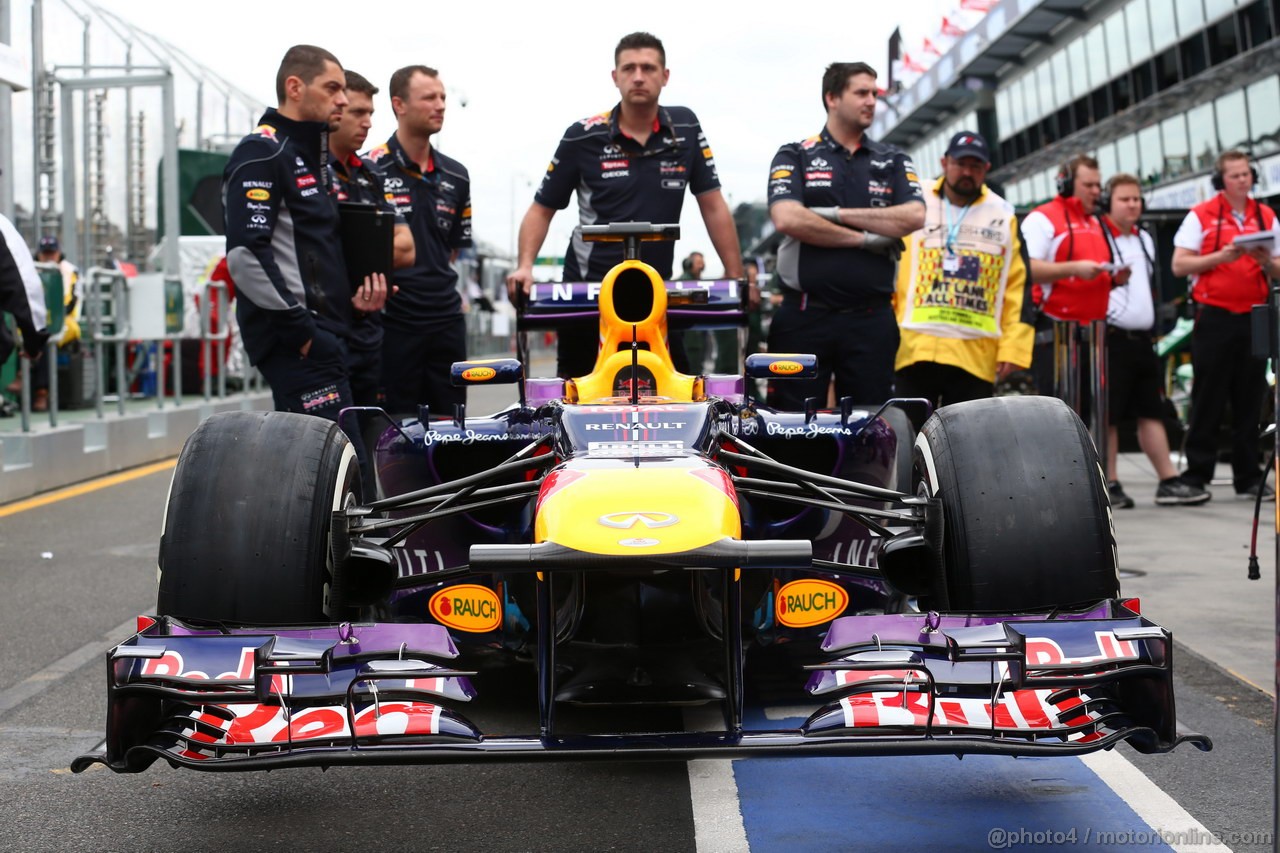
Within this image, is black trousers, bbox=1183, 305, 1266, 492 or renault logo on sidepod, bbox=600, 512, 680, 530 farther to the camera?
black trousers, bbox=1183, 305, 1266, 492

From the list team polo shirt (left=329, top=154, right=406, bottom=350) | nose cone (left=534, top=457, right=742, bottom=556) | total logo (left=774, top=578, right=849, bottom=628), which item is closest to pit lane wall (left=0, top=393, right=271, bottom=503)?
team polo shirt (left=329, top=154, right=406, bottom=350)

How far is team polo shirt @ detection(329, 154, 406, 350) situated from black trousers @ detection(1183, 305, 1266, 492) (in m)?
5.23

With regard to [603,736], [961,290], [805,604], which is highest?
[961,290]

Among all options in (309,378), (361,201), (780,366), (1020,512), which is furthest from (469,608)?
(361,201)

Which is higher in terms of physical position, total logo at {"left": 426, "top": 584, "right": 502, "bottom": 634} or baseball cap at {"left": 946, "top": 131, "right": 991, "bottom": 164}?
baseball cap at {"left": 946, "top": 131, "right": 991, "bottom": 164}

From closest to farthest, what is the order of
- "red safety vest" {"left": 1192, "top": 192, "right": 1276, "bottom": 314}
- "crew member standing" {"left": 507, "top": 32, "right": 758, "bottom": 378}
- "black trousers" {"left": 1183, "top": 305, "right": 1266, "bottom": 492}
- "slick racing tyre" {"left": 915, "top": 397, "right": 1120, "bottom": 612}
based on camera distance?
"slick racing tyre" {"left": 915, "top": 397, "right": 1120, "bottom": 612} < "crew member standing" {"left": 507, "top": 32, "right": 758, "bottom": 378} < "red safety vest" {"left": 1192, "top": 192, "right": 1276, "bottom": 314} < "black trousers" {"left": 1183, "top": 305, "right": 1266, "bottom": 492}

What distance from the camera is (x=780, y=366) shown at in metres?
5.04

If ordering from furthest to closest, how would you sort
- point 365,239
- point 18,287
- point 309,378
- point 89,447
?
point 89,447
point 18,287
point 365,239
point 309,378

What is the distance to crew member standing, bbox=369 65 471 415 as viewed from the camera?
25.1 ft

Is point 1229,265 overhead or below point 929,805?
overhead

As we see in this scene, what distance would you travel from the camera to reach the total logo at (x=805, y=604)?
14.3 ft

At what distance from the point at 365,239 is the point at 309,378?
766mm

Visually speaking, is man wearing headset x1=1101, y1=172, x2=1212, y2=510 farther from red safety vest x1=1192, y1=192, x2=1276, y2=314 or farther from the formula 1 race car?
the formula 1 race car

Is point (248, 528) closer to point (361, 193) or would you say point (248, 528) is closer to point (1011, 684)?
point (1011, 684)
